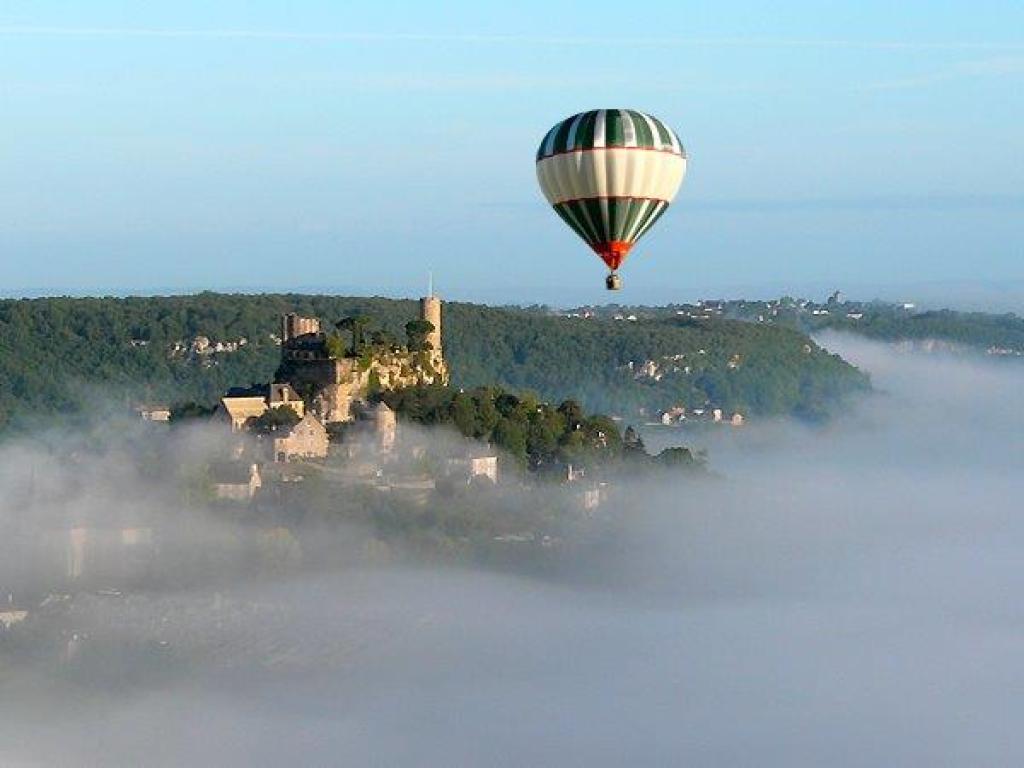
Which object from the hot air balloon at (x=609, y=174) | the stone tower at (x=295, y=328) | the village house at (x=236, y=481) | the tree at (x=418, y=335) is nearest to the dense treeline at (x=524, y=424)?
the tree at (x=418, y=335)

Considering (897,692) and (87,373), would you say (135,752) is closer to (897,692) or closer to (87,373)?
(897,692)

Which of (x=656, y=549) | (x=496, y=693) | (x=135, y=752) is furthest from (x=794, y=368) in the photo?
(x=135, y=752)

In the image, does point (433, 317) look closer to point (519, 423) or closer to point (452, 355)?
point (519, 423)

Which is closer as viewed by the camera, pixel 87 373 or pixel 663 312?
pixel 87 373

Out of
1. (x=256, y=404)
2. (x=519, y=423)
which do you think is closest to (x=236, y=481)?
(x=256, y=404)

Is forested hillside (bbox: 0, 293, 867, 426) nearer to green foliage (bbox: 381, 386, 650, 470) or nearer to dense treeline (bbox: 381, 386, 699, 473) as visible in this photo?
dense treeline (bbox: 381, 386, 699, 473)

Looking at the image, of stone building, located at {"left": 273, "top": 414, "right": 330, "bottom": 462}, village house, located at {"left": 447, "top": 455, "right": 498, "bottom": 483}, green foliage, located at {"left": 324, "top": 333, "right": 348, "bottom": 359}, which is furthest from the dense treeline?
stone building, located at {"left": 273, "top": 414, "right": 330, "bottom": 462}

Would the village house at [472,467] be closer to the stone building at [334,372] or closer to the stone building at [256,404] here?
the stone building at [334,372]
